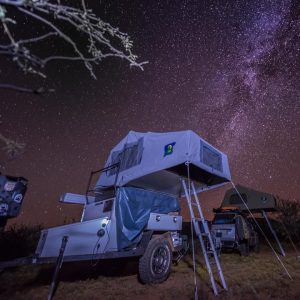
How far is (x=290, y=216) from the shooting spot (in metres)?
18.1

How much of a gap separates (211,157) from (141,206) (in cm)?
245

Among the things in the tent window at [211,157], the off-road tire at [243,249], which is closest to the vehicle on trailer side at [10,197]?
the tent window at [211,157]

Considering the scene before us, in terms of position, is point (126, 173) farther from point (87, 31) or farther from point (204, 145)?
point (87, 31)

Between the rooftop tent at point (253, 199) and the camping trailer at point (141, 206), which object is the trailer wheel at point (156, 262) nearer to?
the camping trailer at point (141, 206)

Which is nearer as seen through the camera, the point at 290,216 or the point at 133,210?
the point at 133,210

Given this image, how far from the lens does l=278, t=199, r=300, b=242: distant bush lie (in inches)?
666

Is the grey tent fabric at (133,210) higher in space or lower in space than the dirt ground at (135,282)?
higher

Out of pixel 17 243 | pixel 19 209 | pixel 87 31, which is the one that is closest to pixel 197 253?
pixel 17 243

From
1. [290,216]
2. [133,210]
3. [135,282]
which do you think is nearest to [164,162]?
[133,210]

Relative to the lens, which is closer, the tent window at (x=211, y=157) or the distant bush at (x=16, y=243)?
the tent window at (x=211, y=157)

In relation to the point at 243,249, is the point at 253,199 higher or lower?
higher

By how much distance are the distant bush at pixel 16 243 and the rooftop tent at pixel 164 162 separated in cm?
632

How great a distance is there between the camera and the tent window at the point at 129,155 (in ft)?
25.8

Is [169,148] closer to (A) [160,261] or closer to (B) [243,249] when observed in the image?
(A) [160,261]
